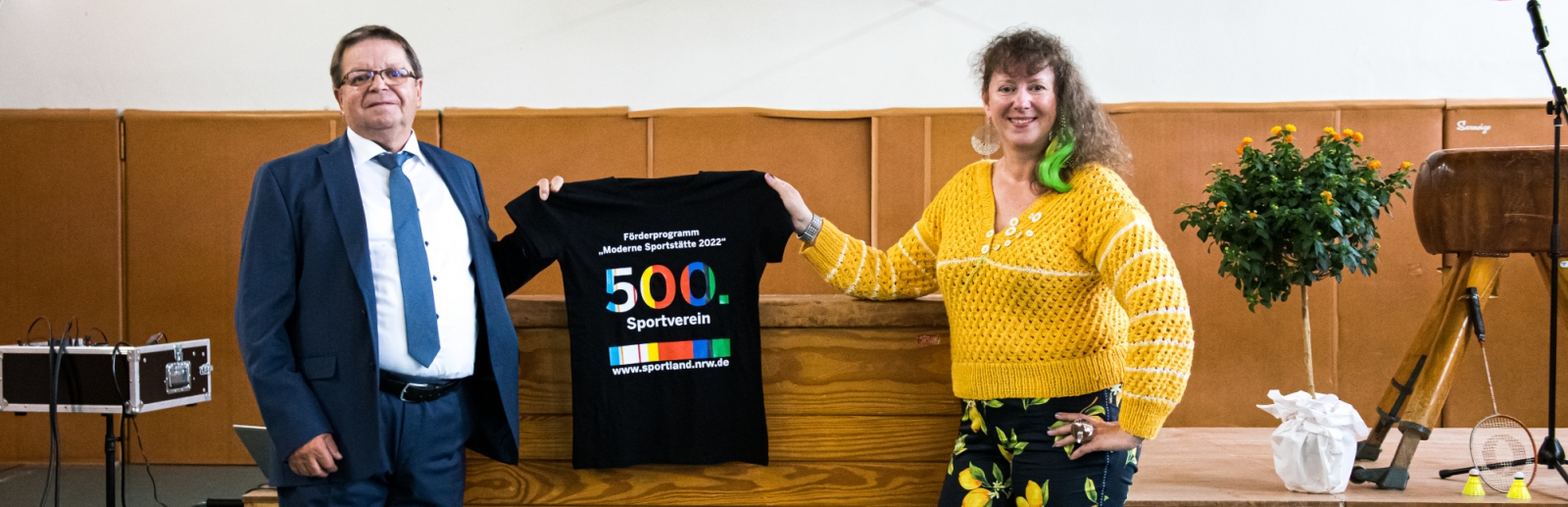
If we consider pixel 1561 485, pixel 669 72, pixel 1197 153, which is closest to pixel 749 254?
pixel 1561 485

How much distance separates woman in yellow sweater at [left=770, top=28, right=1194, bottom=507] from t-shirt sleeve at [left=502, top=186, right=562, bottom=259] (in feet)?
2.95

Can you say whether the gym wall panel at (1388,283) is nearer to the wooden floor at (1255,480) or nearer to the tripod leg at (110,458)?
the wooden floor at (1255,480)

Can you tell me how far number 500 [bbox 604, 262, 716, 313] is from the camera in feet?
6.97

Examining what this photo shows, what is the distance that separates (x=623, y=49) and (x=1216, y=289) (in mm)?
3553

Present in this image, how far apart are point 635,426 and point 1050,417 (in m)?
0.94

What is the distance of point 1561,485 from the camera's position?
113 inches

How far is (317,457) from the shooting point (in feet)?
5.49

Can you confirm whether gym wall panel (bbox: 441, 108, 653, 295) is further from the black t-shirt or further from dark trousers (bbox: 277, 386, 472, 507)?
dark trousers (bbox: 277, 386, 472, 507)

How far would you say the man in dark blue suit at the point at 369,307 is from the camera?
1.67 metres

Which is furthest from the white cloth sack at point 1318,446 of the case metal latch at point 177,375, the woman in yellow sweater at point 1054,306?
the case metal latch at point 177,375

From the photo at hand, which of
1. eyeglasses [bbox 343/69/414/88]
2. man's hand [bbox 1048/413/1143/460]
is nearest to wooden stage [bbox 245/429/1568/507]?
man's hand [bbox 1048/413/1143/460]

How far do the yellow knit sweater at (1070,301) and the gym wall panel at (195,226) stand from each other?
14.4ft

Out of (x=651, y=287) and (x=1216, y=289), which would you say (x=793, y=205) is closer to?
(x=651, y=287)

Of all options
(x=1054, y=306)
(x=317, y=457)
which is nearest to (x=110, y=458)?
(x=317, y=457)
